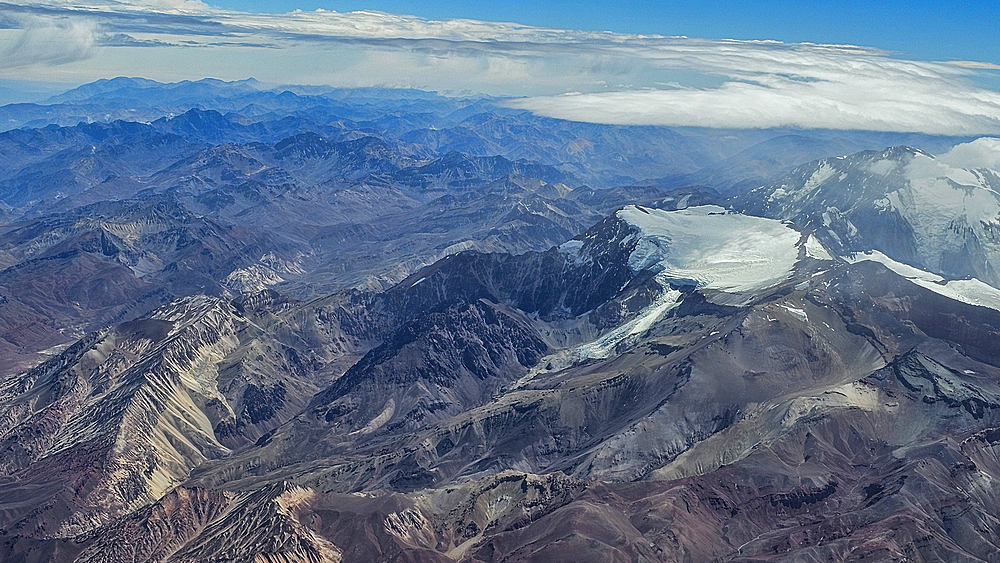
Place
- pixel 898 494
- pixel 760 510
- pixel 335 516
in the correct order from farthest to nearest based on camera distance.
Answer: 1. pixel 335 516
2. pixel 760 510
3. pixel 898 494

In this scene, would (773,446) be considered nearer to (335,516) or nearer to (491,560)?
(491,560)

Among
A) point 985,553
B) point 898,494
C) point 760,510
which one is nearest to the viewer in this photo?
point 985,553

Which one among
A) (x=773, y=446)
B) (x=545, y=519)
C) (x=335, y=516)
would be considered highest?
(x=773, y=446)

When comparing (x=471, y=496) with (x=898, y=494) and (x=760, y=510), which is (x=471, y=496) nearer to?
(x=760, y=510)

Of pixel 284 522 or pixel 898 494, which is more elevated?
pixel 898 494

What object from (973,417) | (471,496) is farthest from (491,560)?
(973,417)

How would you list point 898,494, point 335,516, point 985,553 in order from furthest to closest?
point 335,516 → point 898,494 → point 985,553

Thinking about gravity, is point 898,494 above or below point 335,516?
above

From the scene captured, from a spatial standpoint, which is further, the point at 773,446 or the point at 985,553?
the point at 773,446

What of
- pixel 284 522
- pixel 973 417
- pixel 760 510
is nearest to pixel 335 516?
pixel 284 522
